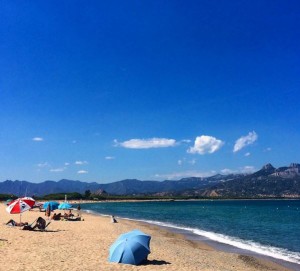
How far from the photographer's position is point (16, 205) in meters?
25.4

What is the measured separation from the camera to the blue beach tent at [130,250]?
14.7 m

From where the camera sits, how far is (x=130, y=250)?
14.8 meters

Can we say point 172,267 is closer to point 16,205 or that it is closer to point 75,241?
point 75,241

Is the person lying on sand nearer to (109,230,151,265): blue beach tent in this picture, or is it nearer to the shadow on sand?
(109,230,151,265): blue beach tent

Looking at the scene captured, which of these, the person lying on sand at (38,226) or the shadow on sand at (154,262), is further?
the person lying on sand at (38,226)

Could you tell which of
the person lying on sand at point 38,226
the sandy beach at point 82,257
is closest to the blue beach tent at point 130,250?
the sandy beach at point 82,257

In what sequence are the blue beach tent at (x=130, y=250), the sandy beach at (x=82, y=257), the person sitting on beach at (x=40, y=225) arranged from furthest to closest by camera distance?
the person sitting on beach at (x=40, y=225)
the blue beach tent at (x=130, y=250)
the sandy beach at (x=82, y=257)

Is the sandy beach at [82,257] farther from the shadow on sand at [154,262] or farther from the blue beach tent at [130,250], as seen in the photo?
the blue beach tent at [130,250]

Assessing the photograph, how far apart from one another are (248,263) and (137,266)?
7.28 meters

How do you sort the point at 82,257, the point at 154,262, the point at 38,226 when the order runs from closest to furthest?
1. the point at 154,262
2. the point at 82,257
3. the point at 38,226

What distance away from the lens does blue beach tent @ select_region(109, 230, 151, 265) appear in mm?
14734

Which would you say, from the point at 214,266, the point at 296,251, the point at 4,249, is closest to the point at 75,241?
the point at 4,249

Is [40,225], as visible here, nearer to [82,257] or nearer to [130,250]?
[82,257]

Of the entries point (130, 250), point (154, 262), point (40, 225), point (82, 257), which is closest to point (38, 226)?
point (40, 225)
